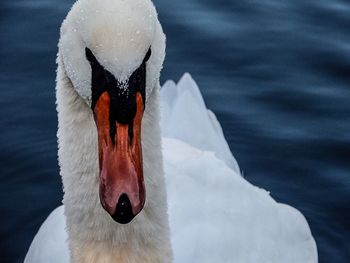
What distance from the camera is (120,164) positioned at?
3625 mm

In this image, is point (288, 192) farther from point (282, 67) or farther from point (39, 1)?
point (39, 1)

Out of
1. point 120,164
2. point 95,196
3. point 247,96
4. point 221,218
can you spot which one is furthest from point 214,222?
point 247,96

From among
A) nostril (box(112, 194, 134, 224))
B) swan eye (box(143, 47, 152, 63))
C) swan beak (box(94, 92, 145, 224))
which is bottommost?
nostril (box(112, 194, 134, 224))

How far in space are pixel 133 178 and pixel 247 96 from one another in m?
4.19

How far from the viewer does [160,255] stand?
14.5 ft

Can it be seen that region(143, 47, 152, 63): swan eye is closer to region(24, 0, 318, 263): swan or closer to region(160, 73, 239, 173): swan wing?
region(24, 0, 318, 263): swan

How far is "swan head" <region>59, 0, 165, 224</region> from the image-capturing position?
11.5 ft

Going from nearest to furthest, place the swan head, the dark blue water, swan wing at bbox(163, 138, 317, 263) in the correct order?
the swan head, swan wing at bbox(163, 138, 317, 263), the dark blue water

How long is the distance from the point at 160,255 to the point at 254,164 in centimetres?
288

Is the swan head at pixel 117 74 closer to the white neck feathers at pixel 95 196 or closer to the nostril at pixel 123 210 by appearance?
the nostril at pixel 123 210

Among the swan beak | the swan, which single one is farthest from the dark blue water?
the swan beak

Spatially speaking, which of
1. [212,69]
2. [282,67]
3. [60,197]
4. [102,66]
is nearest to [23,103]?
[60,197]

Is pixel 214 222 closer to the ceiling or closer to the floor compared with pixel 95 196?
closer to the floor

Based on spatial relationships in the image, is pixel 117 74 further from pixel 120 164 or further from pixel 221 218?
pixel 221 218
